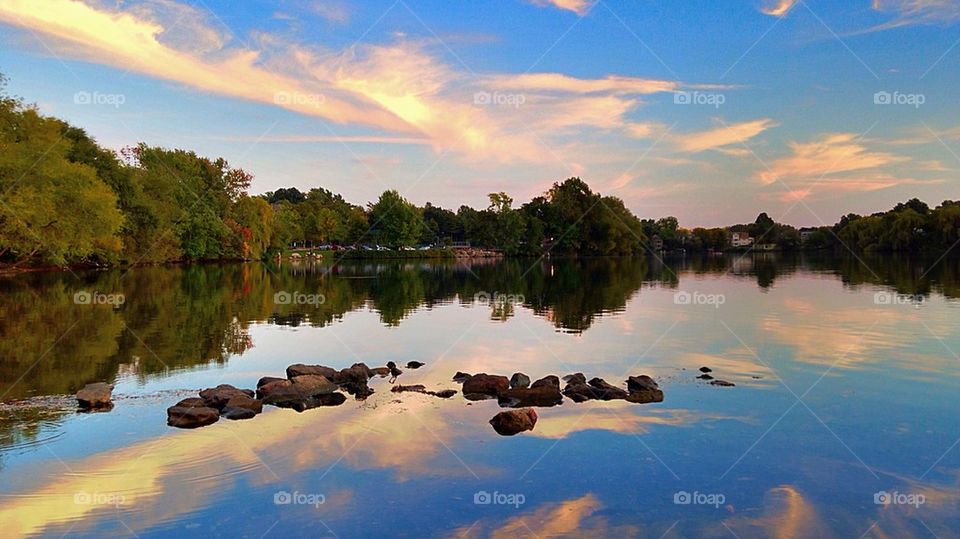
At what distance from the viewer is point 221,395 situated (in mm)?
16141

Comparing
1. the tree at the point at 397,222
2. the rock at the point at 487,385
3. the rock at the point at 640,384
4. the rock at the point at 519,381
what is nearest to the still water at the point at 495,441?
the rock at the point at 640,384

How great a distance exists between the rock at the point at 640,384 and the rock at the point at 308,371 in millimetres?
7977

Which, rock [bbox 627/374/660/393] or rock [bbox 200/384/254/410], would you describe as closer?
rock [bbox 200/384/254/410]

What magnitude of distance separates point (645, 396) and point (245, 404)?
963 centimetres

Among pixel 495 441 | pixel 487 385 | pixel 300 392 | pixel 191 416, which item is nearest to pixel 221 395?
pixel 191 416

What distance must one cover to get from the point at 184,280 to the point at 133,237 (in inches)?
1117

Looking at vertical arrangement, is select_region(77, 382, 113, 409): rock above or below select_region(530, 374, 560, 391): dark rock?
below

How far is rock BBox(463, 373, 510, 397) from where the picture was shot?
17.5 m

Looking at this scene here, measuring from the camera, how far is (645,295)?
47.2 metres

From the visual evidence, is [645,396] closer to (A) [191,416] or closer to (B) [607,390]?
(B) [607,390]

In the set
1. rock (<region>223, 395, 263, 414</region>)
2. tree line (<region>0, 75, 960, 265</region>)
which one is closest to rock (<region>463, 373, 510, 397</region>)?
rock (<region>223, 395, 263, 414</region>)

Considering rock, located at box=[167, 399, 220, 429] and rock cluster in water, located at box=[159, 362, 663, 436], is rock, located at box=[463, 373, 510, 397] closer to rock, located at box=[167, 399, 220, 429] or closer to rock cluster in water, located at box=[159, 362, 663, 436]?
rock cluster in water, located at box=[159, 362, 663, 436]

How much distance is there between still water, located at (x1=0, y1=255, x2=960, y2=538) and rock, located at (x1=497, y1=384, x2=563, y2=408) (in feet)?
1.85

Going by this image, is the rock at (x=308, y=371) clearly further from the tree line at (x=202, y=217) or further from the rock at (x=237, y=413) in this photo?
the tree line at (x=202, y=217)
